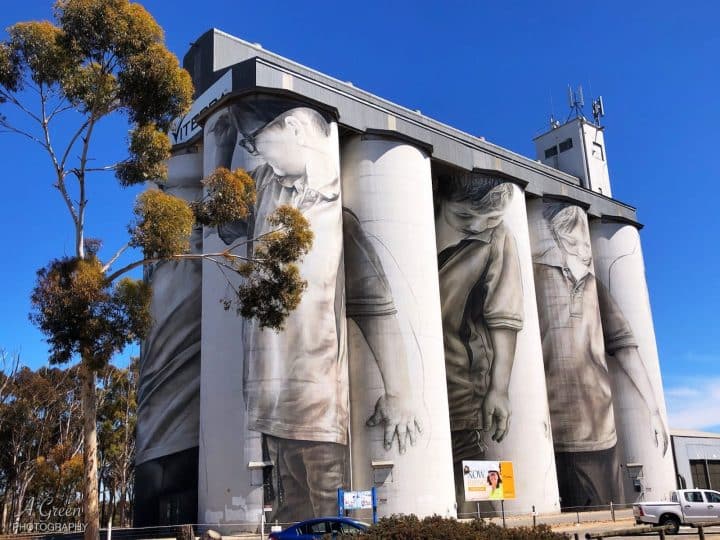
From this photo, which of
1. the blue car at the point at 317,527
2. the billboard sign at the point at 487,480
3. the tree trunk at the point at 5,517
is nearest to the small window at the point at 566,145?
the billboard sign at the point at 487,480

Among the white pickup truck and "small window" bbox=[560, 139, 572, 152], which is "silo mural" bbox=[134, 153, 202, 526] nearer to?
the white pickup truck

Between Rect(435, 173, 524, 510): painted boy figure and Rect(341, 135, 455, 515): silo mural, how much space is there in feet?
17.9

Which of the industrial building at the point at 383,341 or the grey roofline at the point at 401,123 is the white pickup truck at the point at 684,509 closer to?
the industrial building at the point at 383,341

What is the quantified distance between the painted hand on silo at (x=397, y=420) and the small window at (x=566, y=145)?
1456 inches

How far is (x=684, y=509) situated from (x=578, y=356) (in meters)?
20.9

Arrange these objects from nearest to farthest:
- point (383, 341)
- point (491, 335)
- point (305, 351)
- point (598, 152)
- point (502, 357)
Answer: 1. point (305, 351)
2. point (383, 341)
3. point (502, 357)
4. point (491, 335)
5. point (598, 152)

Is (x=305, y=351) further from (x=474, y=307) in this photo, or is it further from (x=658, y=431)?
(x=658, y=431)

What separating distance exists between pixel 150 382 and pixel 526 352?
74.7 feet

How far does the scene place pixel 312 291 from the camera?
3328 centimetres

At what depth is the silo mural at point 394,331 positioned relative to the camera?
114 feet

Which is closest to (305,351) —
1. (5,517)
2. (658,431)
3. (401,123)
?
(401,123)

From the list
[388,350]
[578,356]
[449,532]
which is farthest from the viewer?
[578,356]

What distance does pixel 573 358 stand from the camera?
158ft

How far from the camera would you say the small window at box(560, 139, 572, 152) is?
63.5 metres
